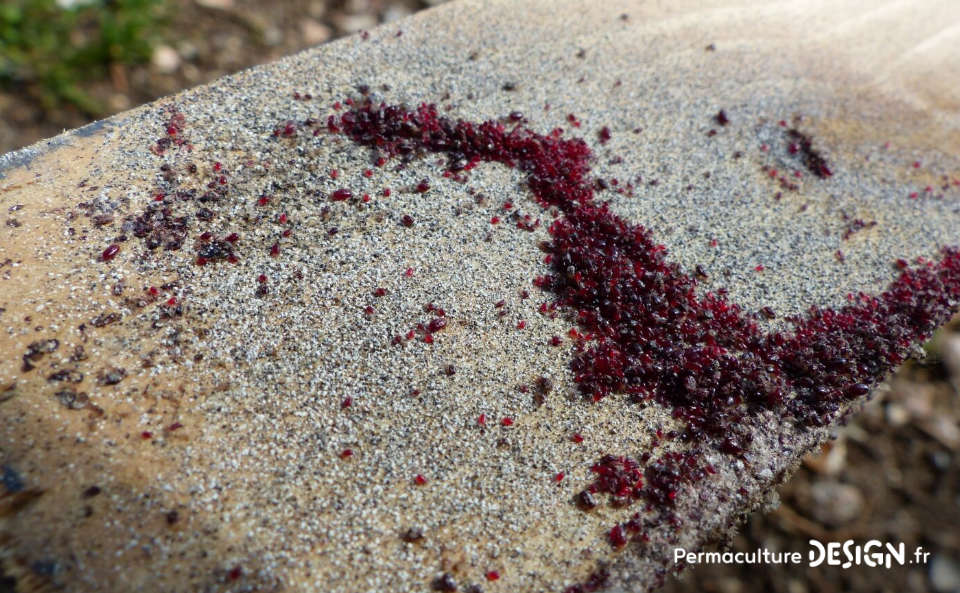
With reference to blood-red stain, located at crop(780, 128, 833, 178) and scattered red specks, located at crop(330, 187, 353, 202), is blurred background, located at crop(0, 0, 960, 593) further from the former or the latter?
scattered red specks, located at crop(330, 187, 353, 202)

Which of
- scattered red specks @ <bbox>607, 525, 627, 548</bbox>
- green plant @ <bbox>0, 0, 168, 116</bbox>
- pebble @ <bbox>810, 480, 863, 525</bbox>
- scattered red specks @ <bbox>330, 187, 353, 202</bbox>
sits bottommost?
pebble @ <bbox>810, 480, 863, 525</bbox>

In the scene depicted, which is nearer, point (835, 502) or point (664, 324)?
point (664, 324)

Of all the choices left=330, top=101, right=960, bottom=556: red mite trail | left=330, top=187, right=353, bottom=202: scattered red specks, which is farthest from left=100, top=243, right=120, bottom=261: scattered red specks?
left=330, top=101, right=960, bottom=556: red mite trail

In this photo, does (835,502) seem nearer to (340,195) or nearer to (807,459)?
(807,459)

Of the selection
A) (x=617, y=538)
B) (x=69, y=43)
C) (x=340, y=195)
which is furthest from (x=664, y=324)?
(x=69, y=43)

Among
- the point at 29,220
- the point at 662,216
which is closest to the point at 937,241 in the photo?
the point at 662,216

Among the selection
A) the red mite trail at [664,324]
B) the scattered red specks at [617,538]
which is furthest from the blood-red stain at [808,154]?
the scattered red specks at [617,538]
